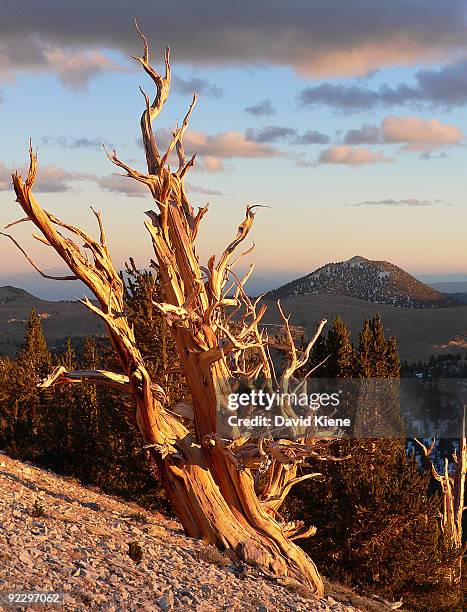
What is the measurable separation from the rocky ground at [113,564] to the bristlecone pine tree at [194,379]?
799 mm

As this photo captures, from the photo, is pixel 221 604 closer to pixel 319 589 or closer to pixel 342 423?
pixel 319 589

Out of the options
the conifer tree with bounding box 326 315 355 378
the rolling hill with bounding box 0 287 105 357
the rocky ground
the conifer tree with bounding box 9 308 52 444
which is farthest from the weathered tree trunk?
the rolling hill with bounding box 0 287 105 357

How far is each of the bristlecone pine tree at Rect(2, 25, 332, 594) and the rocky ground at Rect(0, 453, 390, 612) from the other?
80 cm

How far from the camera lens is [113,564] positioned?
11.1 meters

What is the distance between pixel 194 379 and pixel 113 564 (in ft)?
14.2

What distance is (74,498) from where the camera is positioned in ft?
50.3

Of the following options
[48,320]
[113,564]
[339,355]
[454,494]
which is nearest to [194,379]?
[113,564]

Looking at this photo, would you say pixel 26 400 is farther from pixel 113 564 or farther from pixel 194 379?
pixel 113 564

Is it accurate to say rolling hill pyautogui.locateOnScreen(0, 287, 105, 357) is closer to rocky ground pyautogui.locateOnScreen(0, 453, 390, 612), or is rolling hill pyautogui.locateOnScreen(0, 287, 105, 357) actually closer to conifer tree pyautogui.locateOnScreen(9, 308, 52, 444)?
conifer tree pyautogui.locateOnScreen(9, 308, 52, 444)

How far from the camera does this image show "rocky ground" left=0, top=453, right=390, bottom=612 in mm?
9805

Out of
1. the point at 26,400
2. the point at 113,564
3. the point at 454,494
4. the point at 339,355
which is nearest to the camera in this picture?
the point at 113,564

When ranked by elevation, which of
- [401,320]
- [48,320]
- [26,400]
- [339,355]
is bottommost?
[48,320]

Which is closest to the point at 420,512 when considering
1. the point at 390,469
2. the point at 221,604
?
the point at 390,469

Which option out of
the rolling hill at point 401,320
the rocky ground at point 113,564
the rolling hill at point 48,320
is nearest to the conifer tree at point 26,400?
the rocky ground at point 113,564
